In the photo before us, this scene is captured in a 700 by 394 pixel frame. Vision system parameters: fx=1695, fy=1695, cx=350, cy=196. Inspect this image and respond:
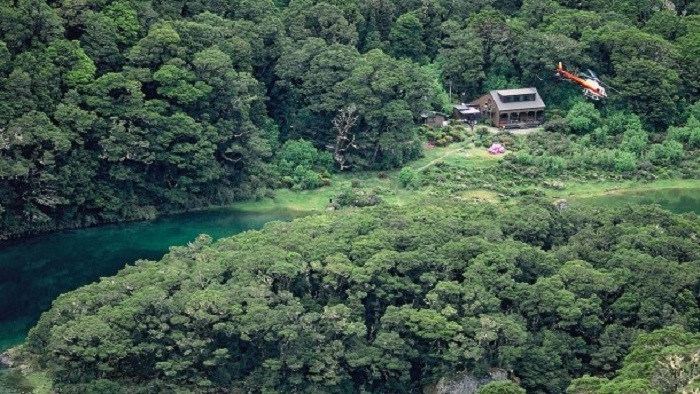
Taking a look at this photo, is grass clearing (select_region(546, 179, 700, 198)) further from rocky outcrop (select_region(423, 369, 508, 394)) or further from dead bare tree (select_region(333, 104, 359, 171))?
rocky outcrop (select_region(423, 369, 508, 394))

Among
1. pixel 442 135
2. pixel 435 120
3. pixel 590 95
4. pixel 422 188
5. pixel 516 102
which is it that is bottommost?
pixel 422 188

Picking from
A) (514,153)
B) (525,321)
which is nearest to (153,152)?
(514,153)

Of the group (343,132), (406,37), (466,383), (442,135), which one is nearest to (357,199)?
(343,132)

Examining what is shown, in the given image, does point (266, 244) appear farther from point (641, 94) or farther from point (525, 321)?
point (641, 94)

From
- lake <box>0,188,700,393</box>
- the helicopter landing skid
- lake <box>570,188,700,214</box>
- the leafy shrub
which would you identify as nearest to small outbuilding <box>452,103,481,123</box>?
the helicopter landing skid

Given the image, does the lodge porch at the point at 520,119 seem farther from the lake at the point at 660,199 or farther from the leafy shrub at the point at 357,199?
the leafy shrub at the point at 357,199

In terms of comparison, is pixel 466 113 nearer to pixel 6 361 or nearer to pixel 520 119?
pixel 520 119
